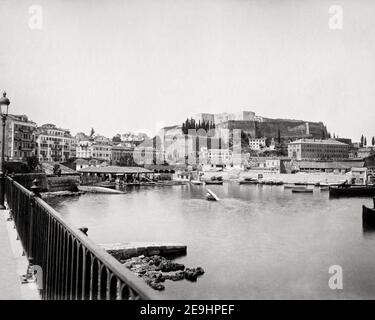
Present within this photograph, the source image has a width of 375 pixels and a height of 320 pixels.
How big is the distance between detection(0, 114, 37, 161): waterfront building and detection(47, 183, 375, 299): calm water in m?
14.6

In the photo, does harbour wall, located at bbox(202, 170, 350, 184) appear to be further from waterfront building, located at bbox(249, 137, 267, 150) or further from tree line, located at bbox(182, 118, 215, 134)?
waterfront building, located at bbox(249, 137, 267, 150)

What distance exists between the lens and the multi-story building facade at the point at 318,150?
291ft

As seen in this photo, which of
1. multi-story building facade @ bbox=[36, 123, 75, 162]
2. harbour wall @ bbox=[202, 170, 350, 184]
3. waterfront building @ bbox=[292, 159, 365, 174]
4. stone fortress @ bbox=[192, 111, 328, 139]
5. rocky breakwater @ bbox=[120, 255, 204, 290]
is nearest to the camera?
rocky breakwater @ bbox=[120, 255, 204, 290]

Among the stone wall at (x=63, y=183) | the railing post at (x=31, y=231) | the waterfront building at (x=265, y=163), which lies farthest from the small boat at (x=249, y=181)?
the railing post at (x=31, y=231)

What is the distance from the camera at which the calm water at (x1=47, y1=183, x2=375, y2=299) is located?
12.3m

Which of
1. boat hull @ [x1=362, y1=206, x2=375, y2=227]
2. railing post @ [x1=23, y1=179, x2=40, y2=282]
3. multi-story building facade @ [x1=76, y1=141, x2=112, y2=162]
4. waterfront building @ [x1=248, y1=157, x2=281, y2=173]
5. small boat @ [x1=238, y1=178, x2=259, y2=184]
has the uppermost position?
multi-story building facade @ [x1=76, y1=141, x2=112, y2=162]

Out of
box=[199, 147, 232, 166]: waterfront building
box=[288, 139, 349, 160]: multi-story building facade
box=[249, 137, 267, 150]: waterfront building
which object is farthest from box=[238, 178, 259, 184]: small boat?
box=[249, 137, 267, 150]: waterfront building

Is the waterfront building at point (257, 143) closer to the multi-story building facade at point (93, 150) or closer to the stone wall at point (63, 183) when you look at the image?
the multi-story building facade at point (93, 150)

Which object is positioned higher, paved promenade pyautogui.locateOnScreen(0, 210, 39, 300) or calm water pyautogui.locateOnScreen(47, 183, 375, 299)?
paved promenade pyautogui.locateOnScreen(0, 210, 39, 300)

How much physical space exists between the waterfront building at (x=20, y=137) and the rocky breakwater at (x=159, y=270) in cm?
3374

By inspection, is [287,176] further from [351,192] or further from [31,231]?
[31,231]

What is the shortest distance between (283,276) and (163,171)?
6801 centimetres

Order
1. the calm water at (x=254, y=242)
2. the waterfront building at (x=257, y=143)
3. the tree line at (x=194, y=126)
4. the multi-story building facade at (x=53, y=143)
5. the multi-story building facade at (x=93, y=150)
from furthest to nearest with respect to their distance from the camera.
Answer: the waterfront building at (x=257, y=143), the tree line at (x=194, y=126), the multi-story building facade at (x=93, y=150), the multi-story building facade at (x=53, y=143), the calm water at (x=254, y=242)

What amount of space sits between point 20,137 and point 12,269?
46156 mm
